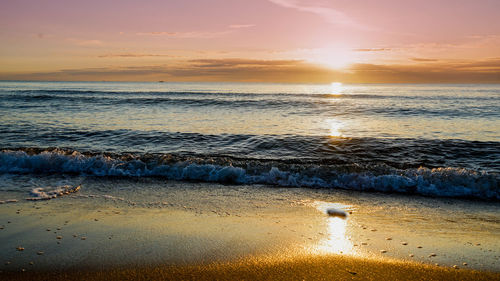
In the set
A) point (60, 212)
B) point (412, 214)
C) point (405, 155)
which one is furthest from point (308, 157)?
point (60, 212)

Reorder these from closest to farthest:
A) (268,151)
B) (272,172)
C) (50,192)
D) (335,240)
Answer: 1. (335,240)
2. (50,192)
3. (272,172)
4. (268,151)

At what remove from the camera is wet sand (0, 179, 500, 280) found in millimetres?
3791

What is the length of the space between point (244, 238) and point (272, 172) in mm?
3877

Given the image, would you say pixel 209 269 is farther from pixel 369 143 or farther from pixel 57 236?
pixel 369 143

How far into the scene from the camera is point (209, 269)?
3.84 meters

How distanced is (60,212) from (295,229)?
13.7 ft

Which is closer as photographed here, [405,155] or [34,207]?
[34,207]

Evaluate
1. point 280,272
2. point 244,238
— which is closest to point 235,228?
point 244,238

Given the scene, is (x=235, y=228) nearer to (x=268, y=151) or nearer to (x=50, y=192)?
(x=50, y=192)

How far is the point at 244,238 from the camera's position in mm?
4715

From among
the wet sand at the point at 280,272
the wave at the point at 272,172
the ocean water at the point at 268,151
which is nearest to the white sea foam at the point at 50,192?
the ocean water at the point at 268,151

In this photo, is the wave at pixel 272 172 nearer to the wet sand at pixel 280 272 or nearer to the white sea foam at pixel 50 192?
the white sea foam at pixel 50 192

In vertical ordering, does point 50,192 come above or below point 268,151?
below

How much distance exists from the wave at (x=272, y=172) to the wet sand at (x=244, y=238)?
807 millimetres
